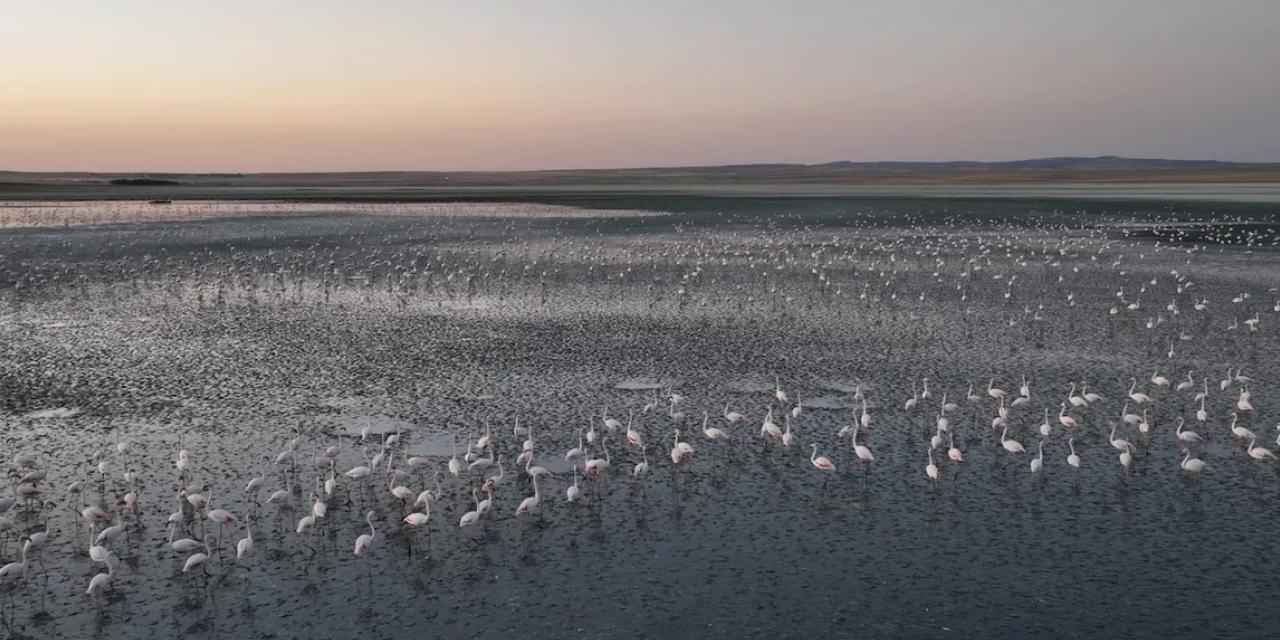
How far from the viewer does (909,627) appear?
14.3m

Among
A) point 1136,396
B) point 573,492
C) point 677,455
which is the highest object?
point 1136,396

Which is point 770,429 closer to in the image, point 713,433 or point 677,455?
point 713,433

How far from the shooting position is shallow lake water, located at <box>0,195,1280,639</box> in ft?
49.3

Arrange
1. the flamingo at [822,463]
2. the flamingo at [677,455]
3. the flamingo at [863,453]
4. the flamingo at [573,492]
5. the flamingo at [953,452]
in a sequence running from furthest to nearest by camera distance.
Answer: the flamingo at [677,455] → the flamingo at [953,452] → the flamingo at [863,453] → the flamingo at [822,463] → the flamingo at [573,492]

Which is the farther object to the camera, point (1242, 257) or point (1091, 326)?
point (1242, 257)

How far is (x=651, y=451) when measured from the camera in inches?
872

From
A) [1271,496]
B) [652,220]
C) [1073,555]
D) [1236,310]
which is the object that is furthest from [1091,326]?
[652,220]

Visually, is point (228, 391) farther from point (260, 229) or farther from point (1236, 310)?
point (260, 229)

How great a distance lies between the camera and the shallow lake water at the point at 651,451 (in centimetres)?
1504

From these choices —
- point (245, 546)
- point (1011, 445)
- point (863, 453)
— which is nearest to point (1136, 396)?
point (1011, 445)

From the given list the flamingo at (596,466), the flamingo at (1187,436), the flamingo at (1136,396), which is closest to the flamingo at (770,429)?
the flamingo at (596,466)

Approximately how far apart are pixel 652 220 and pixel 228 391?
230ft

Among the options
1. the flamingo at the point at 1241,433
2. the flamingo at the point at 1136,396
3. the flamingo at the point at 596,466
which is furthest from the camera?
the flamingo at the point at 1136,396

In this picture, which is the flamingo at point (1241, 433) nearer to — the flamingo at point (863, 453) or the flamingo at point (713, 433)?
the flamingo at point (863, 453)
